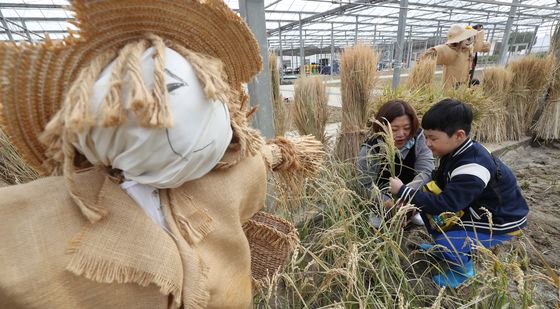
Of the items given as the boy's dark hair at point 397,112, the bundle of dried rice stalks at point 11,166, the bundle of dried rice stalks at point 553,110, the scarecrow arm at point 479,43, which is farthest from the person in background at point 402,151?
the bundle of dried rice stalks at point 553,110

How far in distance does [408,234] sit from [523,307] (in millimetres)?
975

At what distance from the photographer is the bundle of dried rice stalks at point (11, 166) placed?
40.0 inches

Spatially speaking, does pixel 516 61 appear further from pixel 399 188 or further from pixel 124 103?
pixel 124 103

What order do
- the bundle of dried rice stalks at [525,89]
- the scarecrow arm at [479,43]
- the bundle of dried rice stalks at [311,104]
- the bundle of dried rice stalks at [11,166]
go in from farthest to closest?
1. the scarecrow arm at [479,43]
2. the bundle of dried rice stalks at [525,89]
3. the bundle of dried rice stalks at [311,104]
4. the bundle of dried rice stalks at [11,166]

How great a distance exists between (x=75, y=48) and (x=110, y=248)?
33 centimetres

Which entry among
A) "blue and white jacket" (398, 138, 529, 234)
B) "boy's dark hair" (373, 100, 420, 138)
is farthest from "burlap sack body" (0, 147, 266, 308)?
"boy's dark hair" (373, 100, 420, 138)

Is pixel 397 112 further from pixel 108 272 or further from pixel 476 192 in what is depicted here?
pixel 108 272

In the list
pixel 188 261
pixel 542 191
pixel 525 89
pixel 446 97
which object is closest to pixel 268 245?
pixel 188 261

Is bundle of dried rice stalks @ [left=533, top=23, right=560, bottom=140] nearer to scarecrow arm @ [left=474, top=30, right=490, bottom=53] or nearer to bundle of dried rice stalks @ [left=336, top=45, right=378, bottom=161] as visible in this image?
scarecrow arm @ [left=474, top=30, right=490, bottom=53]

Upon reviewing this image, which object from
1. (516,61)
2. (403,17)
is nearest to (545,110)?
(516,61)

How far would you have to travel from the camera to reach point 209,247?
59cm

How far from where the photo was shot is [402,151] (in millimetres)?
1554

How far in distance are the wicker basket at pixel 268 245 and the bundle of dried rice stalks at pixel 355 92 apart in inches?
42.5

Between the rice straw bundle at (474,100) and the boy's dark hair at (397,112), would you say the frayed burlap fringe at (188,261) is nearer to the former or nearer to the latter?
the boy's dark hair at (397,112)
